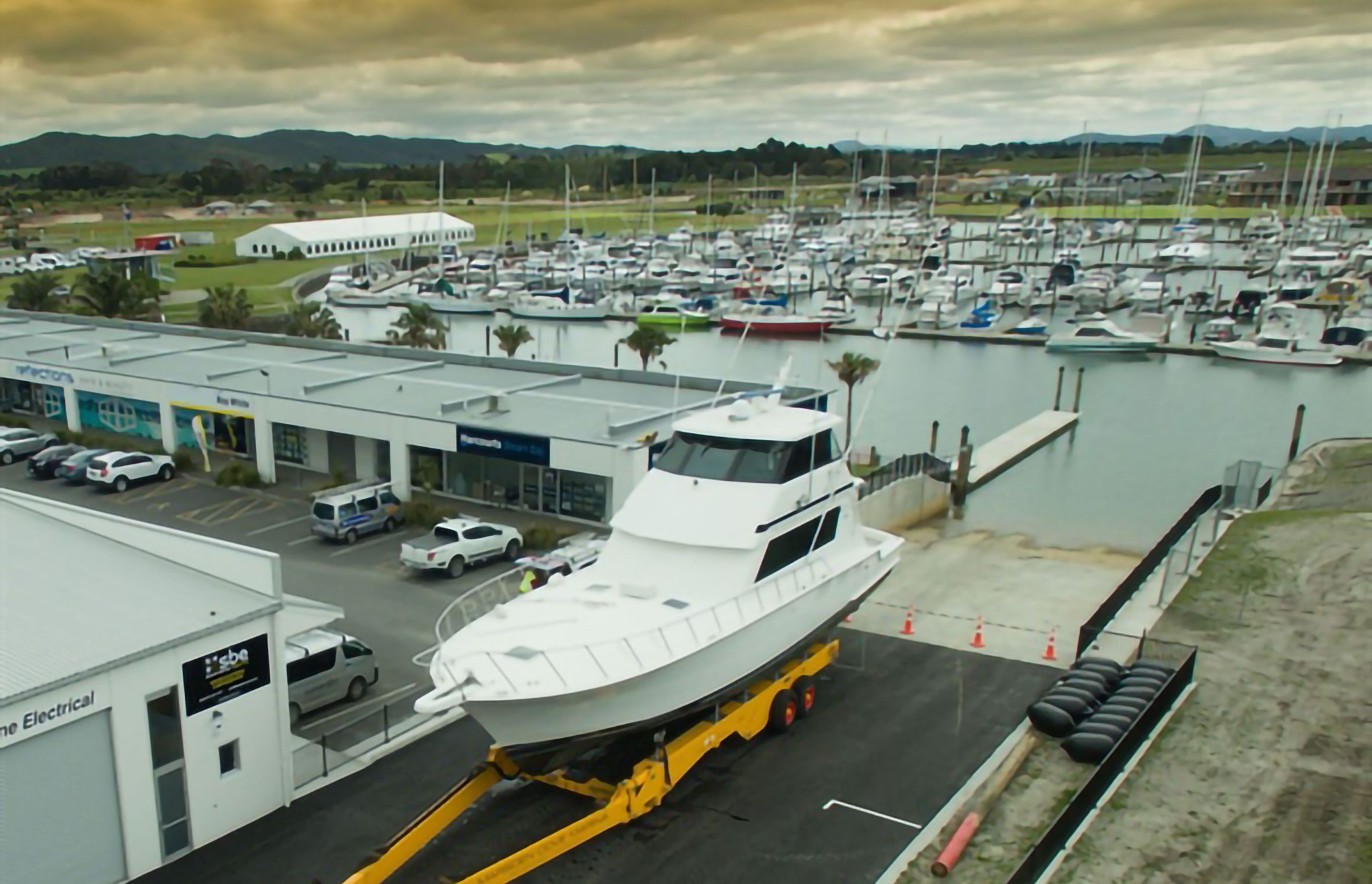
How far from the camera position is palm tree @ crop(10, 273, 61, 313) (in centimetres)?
5256

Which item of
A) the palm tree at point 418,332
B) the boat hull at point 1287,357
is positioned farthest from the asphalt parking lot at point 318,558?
the boat hull at point 1287,357

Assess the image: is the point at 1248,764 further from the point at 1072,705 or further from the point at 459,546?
the point at 459,546

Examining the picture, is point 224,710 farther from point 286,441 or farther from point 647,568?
point 286,441

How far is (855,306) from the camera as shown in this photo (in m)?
85.9

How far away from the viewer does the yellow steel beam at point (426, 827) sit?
10219 mm

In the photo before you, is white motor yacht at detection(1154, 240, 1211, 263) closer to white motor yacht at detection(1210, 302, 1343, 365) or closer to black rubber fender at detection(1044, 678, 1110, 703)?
white motor yacht at detection(1210, 302, 1343, 365)

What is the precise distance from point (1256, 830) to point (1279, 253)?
100255mm

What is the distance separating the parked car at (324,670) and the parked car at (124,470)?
15.9 metres

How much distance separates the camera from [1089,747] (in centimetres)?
1423

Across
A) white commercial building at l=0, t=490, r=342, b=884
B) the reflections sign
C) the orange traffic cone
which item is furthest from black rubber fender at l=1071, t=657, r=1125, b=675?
the reflections sign

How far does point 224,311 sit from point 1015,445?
38576mm

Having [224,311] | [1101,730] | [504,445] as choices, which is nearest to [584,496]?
[504,445]

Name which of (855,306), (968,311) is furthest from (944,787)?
(855,306)

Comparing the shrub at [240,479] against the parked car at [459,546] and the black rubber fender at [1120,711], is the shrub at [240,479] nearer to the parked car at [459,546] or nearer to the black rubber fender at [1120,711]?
the parked car at [459,546]
